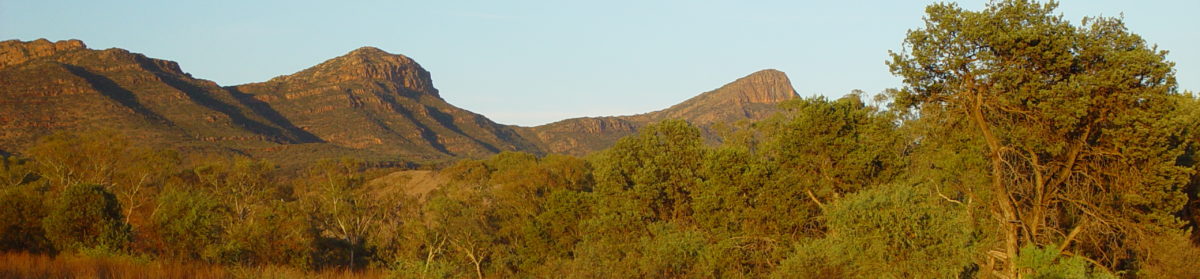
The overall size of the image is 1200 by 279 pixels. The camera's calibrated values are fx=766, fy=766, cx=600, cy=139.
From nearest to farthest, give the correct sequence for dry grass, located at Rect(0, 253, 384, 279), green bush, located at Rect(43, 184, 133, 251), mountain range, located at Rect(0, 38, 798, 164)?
dry grass, located at Rect(0, 253, 384, 279), green bush, located at Rect(43, 184, 133, 251), mountain range, located at Rect(0, 38, 798, 164)

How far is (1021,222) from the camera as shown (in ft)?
60.9

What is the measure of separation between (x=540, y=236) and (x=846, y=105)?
17.3 meters

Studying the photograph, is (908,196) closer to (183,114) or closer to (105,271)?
(105,271)

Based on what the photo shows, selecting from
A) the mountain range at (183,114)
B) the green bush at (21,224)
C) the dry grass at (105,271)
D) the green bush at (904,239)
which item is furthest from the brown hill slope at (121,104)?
the green bush at (904,239)

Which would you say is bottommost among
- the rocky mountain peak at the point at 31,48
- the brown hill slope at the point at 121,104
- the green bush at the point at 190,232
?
the green bush at the point at 190,232

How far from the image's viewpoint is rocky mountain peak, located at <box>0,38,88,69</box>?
18662 centimetres

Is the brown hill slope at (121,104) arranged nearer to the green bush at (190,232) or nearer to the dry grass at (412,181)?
the dry grass at (412,181)

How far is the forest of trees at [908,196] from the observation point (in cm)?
1817

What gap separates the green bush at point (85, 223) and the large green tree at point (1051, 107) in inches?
936

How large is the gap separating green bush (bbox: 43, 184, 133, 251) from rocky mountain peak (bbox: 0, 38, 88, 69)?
197 metres

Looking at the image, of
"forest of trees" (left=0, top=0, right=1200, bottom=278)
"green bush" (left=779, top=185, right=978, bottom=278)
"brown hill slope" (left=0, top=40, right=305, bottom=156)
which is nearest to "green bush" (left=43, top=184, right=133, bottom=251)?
"forest of trees" (left=0, top=0, right=1200, bottom=278)

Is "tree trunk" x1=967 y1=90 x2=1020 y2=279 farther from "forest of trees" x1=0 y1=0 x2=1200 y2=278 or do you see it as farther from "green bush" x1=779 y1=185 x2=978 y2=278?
"green bush" x1=779 y1=185 x2=978 y2=278

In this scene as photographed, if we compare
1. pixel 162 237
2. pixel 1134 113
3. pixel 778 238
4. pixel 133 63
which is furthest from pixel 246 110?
pixel 1134 113

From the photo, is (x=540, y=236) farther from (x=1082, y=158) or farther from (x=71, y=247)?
(x=1082, y=158)
